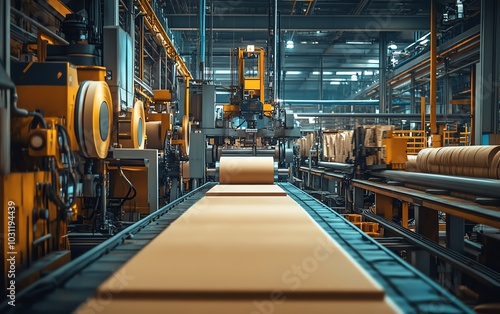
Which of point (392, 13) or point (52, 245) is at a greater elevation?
point (392, 13)

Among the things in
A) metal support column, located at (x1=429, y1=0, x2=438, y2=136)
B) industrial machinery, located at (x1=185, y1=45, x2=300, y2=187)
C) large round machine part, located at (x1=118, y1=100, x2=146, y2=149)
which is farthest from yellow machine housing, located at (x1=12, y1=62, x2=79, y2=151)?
metal support column, located at (x1=429, y1=0, x2=438, y2=136)

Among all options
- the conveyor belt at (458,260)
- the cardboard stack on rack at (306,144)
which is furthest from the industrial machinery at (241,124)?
the cardboard stack on rack at (306,144)

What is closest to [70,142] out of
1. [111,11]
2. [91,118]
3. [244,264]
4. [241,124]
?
[91,118]

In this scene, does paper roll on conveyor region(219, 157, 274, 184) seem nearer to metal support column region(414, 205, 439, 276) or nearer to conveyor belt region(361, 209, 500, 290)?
conveyor belt region(361, 209, 500, 290)

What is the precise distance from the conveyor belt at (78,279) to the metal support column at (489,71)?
7720 mm

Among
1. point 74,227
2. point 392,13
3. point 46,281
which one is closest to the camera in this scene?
point 46,281

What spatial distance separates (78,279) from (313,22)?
43.8 ft

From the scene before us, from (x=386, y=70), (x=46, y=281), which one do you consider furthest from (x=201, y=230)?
(x=386, y=70)

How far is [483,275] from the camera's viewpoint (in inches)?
147

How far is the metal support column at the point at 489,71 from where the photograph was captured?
8562 mm

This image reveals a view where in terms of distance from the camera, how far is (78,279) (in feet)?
7.24

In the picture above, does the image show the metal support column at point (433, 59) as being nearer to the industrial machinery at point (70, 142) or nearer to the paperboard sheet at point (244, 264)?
the industrial machinery at point (70, 142)

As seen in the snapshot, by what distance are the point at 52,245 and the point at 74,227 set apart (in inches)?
60.8

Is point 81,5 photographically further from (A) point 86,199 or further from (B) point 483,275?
(B) point 483,275
